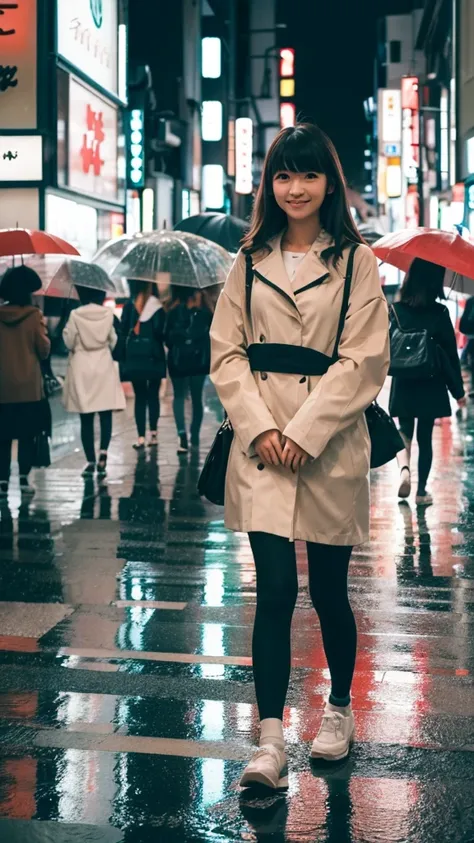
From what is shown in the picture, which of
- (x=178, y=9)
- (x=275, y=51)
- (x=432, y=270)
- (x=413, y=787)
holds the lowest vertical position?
(x=413, y=787)

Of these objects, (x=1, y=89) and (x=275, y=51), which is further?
(x=275, y=51)

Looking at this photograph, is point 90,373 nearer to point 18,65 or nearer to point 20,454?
point 20,454

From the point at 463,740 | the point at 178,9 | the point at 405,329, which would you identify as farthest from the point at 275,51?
the point at 463,740

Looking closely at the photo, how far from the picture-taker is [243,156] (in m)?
61.6

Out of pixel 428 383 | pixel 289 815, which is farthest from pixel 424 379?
pixel 289 815

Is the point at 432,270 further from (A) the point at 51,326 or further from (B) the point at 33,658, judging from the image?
(A) the point at 51,326

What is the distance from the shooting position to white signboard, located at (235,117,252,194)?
201 feet

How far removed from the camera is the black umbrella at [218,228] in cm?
2466

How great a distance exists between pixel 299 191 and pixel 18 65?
47.1 feet

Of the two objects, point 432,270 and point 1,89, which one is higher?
point 1,89

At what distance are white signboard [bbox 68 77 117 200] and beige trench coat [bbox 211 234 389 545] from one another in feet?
52.0

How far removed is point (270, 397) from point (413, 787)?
1.35 meters

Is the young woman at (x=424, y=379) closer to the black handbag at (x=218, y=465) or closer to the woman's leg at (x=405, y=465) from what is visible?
the woman's leg at (x=405, y=465)

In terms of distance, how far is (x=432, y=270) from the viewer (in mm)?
9766
